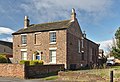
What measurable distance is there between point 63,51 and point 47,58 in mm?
3168

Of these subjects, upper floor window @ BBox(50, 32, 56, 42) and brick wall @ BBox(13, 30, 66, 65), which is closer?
brick wall @ BBox(13, 30, 66, 65)

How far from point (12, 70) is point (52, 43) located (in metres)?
11.2

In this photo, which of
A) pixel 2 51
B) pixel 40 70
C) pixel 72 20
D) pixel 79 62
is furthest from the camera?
pixel 2 51

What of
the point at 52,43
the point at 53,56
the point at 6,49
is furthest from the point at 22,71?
the point at 6,49

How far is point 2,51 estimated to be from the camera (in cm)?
5178

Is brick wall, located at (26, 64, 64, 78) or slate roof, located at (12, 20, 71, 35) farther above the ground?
slate roof, located at (12, 20, 71, 35)

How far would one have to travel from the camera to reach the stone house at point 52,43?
32.6 metres

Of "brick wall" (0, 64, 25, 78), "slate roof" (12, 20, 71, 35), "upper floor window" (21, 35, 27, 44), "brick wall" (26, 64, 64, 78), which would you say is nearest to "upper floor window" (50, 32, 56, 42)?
"slate roof" (12, 20, 71, 35)

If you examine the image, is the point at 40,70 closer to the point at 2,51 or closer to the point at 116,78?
the point at 116,78

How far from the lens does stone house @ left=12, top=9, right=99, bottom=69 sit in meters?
32.6

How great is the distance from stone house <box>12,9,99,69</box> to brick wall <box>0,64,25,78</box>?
1027 centimetres

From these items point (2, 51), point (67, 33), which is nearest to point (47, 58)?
point (67, 33)

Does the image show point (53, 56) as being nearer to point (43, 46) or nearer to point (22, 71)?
point (43, 46)

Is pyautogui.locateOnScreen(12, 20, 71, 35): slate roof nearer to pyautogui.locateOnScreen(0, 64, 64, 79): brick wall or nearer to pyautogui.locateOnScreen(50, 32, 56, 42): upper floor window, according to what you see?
pyautogui.locateOnScreen(50, 32, 56, 42): upper floor window
